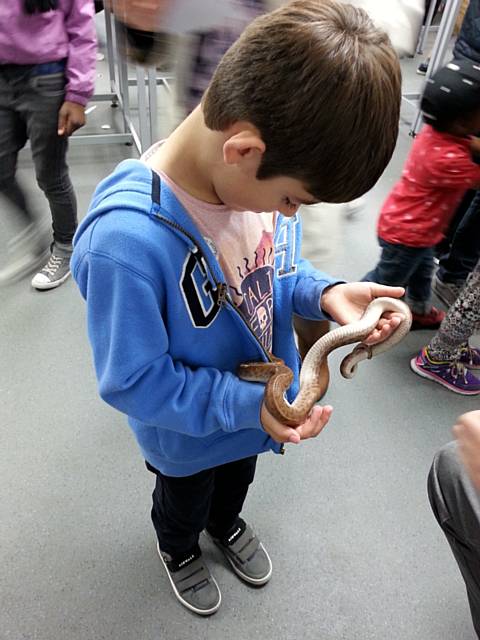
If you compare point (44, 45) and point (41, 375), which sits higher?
point (44, 45)

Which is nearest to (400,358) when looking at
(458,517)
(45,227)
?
(458,517)

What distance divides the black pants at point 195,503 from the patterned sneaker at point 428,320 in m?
1.42

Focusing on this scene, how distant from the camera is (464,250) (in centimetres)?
251

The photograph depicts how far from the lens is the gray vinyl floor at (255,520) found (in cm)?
143

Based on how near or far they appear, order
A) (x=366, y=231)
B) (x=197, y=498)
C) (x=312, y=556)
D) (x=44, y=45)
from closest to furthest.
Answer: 1. (x=197, y=498)
2. (x=312, y=556)
3. (x=44, y=45)
4. (x=366, y=231)

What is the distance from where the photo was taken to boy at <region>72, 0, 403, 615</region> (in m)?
0.60

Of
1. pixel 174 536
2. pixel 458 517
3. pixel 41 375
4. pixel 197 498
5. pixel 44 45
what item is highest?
pixel 44 45

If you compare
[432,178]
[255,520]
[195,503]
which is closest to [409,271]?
[432,178]

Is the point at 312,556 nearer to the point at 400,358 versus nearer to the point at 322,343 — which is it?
the point at 322,343

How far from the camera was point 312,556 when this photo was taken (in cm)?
158

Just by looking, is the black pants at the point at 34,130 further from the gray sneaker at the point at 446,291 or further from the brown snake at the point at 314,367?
the gray sneaker at the point at 446,291

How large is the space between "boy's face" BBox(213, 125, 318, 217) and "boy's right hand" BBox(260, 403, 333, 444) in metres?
0.33

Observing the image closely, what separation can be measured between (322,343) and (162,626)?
95cm

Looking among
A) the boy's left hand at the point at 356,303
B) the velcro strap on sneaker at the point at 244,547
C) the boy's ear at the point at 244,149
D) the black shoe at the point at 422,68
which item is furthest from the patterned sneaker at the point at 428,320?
the black shoe at the point at 422,68
